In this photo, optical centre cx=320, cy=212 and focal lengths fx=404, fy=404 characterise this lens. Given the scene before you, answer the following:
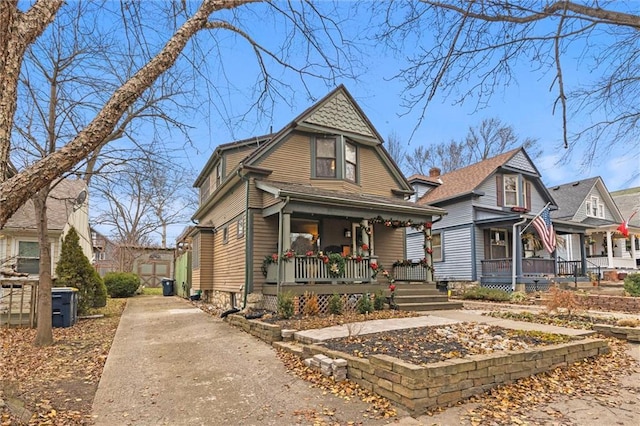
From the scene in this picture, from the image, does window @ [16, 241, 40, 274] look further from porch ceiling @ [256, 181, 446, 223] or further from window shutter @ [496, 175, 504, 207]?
window shutter @ [496, 175, 504, 207]

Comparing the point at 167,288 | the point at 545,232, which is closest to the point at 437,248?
the point at 545,232

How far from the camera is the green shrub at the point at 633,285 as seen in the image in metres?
13.7

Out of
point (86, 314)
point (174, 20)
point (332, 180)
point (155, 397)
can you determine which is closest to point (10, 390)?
point (155, 397)

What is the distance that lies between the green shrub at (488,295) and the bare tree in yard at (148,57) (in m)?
13.0

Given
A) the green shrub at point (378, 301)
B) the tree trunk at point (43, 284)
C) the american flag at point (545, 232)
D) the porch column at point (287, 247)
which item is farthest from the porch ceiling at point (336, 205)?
the tree trunk at point (43, 284)

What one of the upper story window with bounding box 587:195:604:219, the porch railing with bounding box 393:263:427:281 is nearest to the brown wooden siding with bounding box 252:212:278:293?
the porch railing with bounding box 393:263:427:281

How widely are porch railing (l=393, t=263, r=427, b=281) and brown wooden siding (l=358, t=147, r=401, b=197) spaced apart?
9.64ft

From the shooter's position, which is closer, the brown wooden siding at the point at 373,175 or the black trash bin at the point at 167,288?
the brown wooden siding at the point at 373,175

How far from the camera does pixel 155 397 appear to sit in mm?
4949

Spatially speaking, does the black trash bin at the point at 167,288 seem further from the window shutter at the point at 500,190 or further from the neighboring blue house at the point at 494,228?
the window shutter at the point at 500,190

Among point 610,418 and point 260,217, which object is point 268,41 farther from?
point 260,217

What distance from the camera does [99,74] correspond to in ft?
22.9

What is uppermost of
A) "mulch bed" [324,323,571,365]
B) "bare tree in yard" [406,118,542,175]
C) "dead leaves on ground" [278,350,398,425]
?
"bare tree in yard" [406,118,542,175]

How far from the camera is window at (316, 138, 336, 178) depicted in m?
13.6
